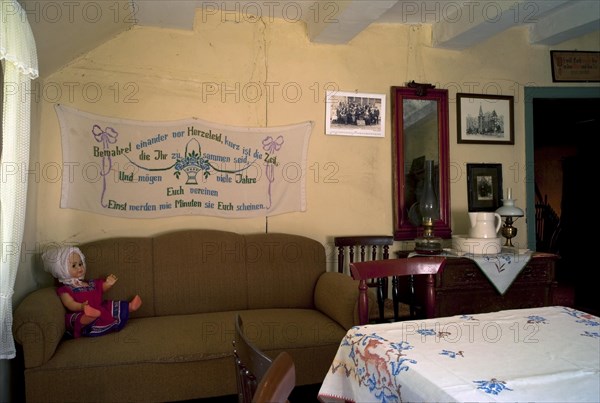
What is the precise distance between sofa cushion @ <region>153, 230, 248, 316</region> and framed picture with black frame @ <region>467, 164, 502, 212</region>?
2.04 metres

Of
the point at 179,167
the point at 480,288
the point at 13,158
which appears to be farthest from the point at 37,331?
the point at 480,288

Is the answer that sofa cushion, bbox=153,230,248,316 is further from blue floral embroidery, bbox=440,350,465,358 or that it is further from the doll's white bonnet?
blue floral embroidery, bbox=440,350,465,358

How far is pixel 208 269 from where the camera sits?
113 inches

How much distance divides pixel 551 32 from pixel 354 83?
5.58 ft

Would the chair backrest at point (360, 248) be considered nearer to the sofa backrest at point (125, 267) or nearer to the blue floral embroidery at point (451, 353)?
the sofa backrest at point (125, 267)

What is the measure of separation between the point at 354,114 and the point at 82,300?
2.32 metres

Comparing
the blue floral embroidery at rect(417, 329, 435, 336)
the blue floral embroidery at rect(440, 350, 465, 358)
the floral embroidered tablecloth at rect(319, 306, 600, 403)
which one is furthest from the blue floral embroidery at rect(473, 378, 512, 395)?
the blue floral embroidery at rect(417, 329, 435, 336)

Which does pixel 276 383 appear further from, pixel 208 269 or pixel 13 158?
pixel 208 269

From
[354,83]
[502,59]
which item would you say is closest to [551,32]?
[502,59]

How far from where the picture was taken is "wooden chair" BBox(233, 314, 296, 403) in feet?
2.10

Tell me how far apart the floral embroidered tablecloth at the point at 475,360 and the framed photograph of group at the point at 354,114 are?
Result: 223cm

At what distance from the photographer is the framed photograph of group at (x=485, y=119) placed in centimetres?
368

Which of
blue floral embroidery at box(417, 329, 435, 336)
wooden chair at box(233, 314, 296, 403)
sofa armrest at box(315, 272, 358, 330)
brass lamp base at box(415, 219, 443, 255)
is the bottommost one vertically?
sofa armrest at box(315, 272, 358, 330)

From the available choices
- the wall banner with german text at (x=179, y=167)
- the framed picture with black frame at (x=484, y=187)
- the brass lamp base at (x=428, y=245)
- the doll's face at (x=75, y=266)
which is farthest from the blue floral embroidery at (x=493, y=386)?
the framed picture with black frame at (x=484, y=187)
